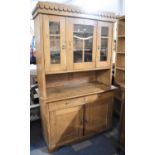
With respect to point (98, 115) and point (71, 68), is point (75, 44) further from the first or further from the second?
point (98, 115)

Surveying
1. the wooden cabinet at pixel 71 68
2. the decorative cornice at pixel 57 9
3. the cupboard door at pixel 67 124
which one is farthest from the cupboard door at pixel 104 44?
the cupboard door at pixel 67 124

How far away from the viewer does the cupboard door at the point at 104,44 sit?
2.05 metres

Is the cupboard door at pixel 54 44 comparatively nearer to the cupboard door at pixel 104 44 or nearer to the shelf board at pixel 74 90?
the shelf board at pixel 74 90

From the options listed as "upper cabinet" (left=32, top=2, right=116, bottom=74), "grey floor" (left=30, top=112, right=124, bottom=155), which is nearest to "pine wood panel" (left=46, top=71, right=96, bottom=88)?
"upper cabinet" (left=32, top=2, right=116, bottom=74)

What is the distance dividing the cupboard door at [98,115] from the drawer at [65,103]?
0.51ft

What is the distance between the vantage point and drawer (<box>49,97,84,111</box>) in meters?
1.83

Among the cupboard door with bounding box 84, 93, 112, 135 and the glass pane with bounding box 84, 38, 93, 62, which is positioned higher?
the glass pane with bounding box 84, 38, 93, 62

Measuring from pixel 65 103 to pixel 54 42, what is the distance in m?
0.77

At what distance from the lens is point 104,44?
2152mm

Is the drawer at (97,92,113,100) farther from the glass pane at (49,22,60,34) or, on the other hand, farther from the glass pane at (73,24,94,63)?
the glass pane at (49,22,60,34)

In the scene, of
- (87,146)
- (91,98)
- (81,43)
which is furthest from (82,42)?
(87,146)

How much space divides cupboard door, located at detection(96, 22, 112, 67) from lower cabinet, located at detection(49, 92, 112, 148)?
0.49m
